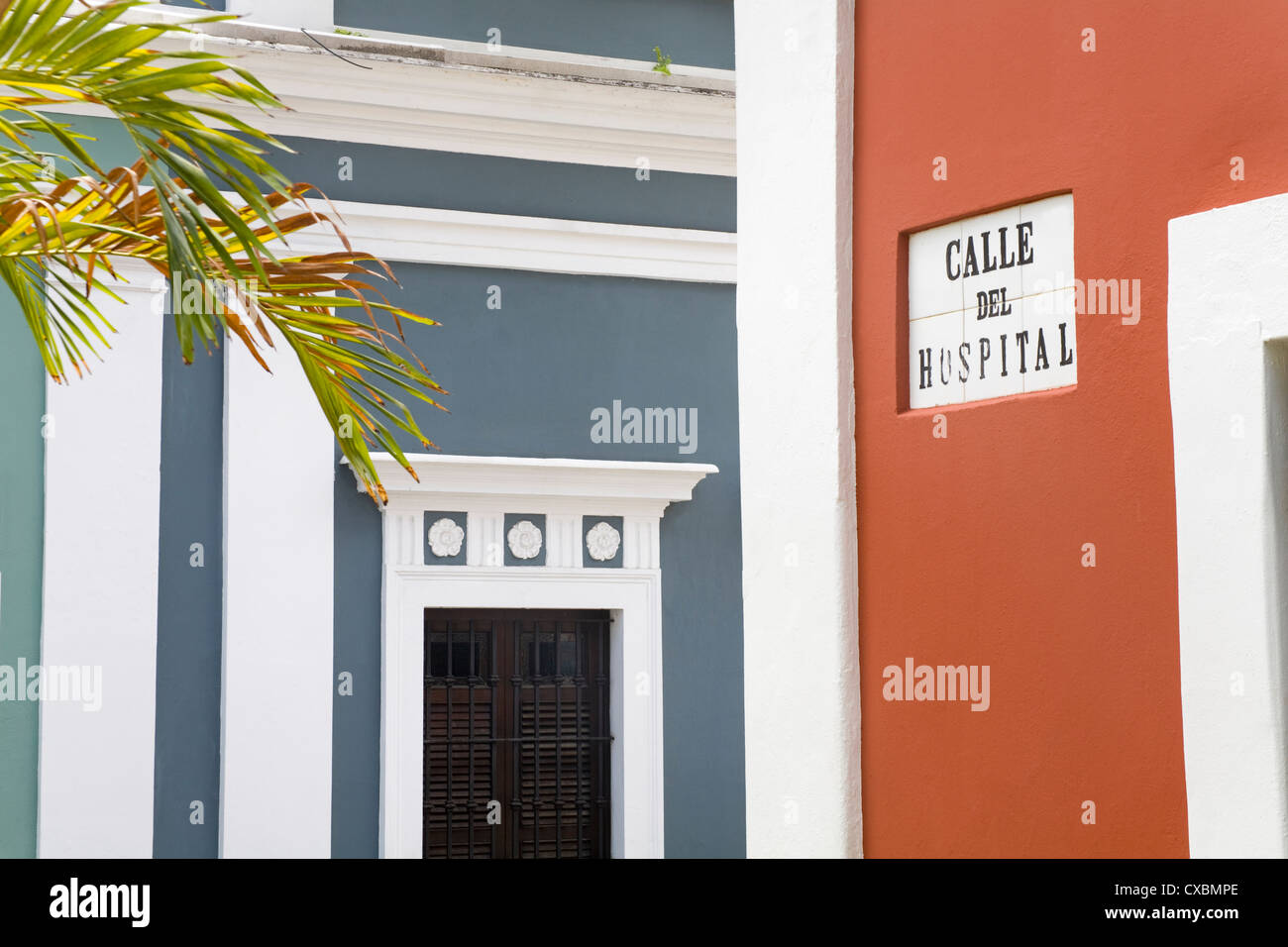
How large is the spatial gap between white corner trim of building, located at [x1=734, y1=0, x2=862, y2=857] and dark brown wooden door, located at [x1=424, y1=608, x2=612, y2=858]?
13.5ft

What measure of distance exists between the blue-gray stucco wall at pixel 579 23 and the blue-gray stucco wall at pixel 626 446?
4.70ft

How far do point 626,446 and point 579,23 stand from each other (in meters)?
2.60

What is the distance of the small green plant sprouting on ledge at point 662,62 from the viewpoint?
32.8 ft

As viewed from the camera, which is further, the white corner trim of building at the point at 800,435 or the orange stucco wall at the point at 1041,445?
the white corner trim of building at the point at 800,435

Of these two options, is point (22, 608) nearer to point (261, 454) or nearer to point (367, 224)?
point (261, 454)

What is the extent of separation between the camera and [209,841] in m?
8.95

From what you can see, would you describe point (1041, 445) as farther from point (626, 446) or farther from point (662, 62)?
point (662, 62)

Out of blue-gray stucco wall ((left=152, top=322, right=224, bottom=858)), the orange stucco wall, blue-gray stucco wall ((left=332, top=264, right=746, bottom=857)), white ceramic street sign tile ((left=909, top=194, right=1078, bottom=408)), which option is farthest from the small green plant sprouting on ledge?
white ceramic street sign tile ((left=909, top=194, right=1078, bottom=408))

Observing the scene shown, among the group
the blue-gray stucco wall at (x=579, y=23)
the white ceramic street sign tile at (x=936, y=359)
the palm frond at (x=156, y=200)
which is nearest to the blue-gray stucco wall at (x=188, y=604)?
the blue-gray stucco wall at (x=579, y=23)

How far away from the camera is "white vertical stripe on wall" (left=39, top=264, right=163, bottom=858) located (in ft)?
28.5

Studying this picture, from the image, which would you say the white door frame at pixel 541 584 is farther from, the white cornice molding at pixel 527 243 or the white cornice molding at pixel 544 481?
the white cornice molding at pixel 527 243

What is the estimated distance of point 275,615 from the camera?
9117 mm

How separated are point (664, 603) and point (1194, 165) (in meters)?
5.95

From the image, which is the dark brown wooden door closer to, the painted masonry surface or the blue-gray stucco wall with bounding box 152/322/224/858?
the painted masonry surface
